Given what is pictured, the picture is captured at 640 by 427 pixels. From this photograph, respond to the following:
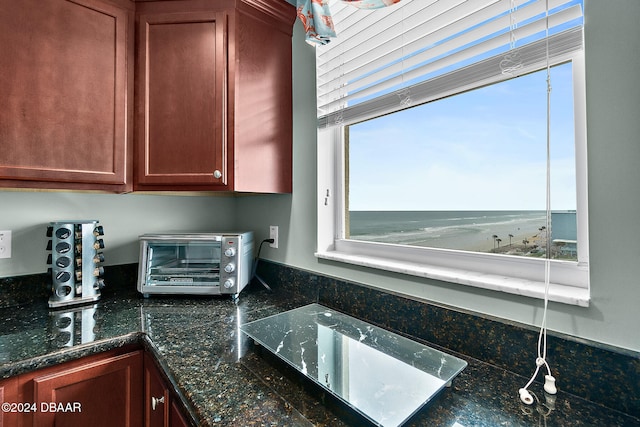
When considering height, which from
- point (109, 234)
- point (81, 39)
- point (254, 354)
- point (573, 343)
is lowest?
point (254, 354)

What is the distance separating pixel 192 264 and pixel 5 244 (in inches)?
30.1

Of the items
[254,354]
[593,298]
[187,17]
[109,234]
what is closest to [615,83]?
[593,298]

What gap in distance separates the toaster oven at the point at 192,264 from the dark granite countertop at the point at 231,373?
0.38 feet

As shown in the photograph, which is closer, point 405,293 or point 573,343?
point 573,343

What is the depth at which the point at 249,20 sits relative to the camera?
132cm

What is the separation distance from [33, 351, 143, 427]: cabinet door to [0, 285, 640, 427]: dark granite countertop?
0.07 meters

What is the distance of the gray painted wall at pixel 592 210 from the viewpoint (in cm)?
61

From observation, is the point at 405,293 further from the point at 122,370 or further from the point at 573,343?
the point at 122,370

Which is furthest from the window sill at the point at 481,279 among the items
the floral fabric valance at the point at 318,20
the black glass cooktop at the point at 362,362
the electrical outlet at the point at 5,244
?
the electrical outlet at the point at 5,244

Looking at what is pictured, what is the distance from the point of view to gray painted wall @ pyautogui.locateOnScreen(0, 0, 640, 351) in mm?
609

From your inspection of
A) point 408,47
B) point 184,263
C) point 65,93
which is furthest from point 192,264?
point 408,47

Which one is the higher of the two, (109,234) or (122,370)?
(109,234)

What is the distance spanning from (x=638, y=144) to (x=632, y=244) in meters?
0.20

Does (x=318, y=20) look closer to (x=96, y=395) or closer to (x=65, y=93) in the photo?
(x=65, y=93)
